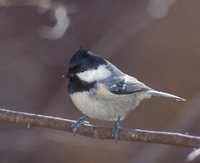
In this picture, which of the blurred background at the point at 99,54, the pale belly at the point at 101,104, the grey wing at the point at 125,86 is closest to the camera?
the pale belly at the point at 101,104

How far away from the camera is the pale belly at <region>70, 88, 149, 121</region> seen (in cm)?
298

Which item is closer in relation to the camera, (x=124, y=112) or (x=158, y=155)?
(x=124, y=112)

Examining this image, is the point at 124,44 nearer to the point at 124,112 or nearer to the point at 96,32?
the point at 96,32

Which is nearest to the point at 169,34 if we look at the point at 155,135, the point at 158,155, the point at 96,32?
the point at 96,32

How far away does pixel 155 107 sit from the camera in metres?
4.78

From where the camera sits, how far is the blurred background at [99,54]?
4.62 metres

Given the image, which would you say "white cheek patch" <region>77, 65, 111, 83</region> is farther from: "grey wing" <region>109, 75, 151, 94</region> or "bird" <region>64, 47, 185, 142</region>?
→ "grey wing" <region>109, 75, 151, 94</region>

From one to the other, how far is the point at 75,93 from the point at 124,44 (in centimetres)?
190

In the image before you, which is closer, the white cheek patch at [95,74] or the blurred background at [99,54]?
the white cheek patch at [95,74]

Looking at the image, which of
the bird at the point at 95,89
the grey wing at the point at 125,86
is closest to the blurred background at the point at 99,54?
the grey wing at the point at 125,86

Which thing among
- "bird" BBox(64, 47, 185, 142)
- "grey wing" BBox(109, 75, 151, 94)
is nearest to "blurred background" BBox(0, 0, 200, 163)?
"grey wing" BBox(109, 75, 151, 94)

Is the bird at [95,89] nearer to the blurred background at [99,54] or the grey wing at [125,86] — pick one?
the grey wing at [125,86]

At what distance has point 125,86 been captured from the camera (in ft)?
10.8

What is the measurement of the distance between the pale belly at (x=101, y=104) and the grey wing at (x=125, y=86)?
53 millimetres
